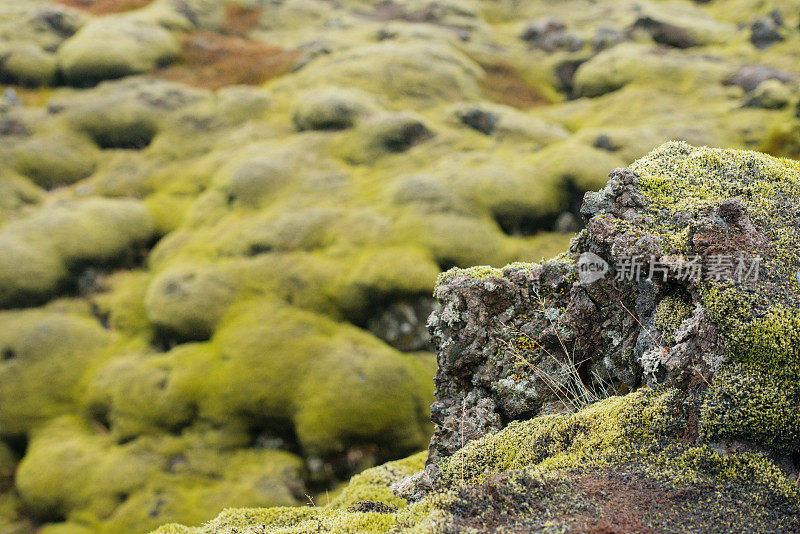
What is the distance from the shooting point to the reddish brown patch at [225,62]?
119 ft

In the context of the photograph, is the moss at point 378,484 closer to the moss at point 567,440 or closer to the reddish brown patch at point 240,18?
the moss at point 567,440

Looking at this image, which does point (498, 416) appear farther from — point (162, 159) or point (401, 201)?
point (162, 159)

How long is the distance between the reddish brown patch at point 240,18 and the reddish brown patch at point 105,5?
6.86 meters

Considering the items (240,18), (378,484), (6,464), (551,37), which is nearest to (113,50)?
(240,18)

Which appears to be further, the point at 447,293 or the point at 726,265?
the point at 447,293

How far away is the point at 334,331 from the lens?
59.6ft

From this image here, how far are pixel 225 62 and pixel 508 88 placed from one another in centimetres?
1990

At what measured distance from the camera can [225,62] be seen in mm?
38750

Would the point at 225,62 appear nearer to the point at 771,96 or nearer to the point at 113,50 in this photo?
the point at 113,50

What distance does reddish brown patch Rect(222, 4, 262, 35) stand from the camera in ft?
148

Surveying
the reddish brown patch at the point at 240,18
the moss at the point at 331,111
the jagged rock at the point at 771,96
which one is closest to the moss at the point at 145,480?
the moss at the point at 331,111

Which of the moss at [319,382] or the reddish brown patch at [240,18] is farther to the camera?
the reddish brown patch at [240,18]

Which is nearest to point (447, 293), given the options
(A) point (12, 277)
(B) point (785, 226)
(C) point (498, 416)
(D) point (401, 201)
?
(C) point (498, 416)

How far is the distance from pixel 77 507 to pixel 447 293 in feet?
45.5
